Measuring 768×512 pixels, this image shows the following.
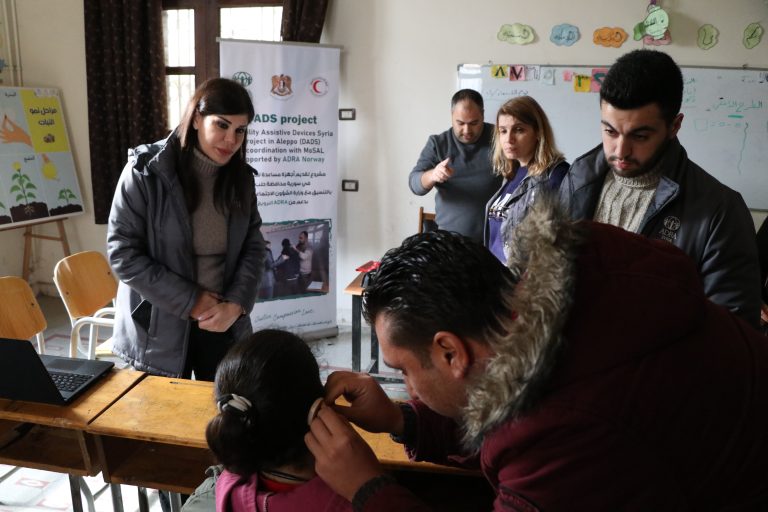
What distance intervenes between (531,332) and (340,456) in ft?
1.34

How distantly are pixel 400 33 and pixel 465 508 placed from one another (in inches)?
132

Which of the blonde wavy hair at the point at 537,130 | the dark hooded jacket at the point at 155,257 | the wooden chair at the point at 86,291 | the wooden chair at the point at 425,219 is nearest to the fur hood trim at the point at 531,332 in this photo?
the dark hooded jacket at the point at 155,257

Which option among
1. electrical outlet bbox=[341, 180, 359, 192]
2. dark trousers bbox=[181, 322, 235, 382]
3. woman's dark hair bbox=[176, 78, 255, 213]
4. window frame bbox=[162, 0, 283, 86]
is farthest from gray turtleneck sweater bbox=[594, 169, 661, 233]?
window frame bbox=[162, 0, 283, 86]

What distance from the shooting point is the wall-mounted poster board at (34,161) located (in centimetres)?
412

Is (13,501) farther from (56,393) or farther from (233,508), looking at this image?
(233,508)

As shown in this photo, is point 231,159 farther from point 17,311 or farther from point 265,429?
point 265,429

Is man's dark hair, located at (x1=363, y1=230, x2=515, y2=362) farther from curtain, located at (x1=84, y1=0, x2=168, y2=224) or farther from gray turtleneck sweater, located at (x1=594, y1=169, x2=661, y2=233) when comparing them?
curtain, located at (x1=84, y1=0, x2=168, y2=224)

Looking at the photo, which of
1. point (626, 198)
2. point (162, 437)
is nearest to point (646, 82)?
point (626, 198)

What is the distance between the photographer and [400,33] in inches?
155

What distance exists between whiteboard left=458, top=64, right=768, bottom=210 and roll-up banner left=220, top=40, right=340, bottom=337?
101 cm

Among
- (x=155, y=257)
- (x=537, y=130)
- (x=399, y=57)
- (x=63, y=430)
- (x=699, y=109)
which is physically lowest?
(x=63, y=430)

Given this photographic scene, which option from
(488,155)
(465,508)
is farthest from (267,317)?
(465,508)

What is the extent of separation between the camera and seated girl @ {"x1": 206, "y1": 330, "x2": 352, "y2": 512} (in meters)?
1.00

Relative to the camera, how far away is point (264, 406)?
1.04 meters
